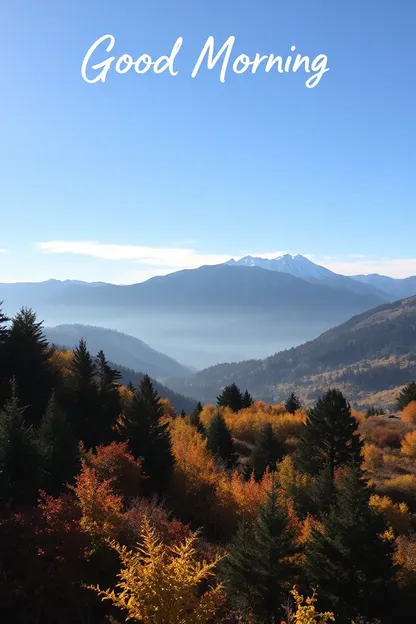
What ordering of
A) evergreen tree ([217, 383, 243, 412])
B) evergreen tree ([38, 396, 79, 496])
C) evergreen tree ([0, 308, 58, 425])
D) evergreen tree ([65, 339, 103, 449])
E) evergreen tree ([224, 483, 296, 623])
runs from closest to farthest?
evergreen tree ([224, 483, 296, 623]), evergreen tree ([38, 396, 79, 496]), evergreen tree ([0, 308, 58, 425]), evergreen tree ([65, 339, 103, 449]), evergreen tree ([217, 383, 243, 412])

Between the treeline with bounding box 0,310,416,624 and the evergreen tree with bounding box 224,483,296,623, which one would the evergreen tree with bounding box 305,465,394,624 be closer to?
the treeline with bounding box 0,310,416,624

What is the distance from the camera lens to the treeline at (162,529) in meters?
16.9

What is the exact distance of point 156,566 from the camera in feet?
40.5

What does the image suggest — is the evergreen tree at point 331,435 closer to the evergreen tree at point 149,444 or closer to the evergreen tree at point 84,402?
the evergreen tree at point 149,444

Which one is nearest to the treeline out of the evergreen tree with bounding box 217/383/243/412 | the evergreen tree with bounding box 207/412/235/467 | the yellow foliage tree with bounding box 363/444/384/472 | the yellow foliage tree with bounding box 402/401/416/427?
the evergreen tree with bounding box 207/412/235/467

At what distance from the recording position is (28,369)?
161ft

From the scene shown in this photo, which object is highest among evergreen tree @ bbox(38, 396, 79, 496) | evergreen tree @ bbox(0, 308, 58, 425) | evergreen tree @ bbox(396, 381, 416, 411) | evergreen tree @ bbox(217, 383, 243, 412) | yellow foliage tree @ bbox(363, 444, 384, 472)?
evergreen tree @ bbox(0, 308, 58, 425)

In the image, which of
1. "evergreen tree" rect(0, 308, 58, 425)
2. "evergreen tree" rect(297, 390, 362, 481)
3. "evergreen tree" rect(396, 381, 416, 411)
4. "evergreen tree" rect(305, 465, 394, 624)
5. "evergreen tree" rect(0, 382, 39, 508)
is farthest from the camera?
"evergreen tree" rect(396, 381, 416, 411)

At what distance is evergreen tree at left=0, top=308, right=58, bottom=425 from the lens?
4734 cm

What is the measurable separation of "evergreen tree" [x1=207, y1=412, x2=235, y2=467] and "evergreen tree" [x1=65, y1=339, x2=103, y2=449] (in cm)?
2252

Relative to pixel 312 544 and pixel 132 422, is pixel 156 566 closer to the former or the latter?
pixel 312 544

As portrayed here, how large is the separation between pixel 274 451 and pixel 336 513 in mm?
32463

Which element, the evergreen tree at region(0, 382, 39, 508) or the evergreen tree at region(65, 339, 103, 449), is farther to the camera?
the evergreen tree at region(65, 339, 103, 449)

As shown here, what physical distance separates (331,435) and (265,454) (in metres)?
14.6
